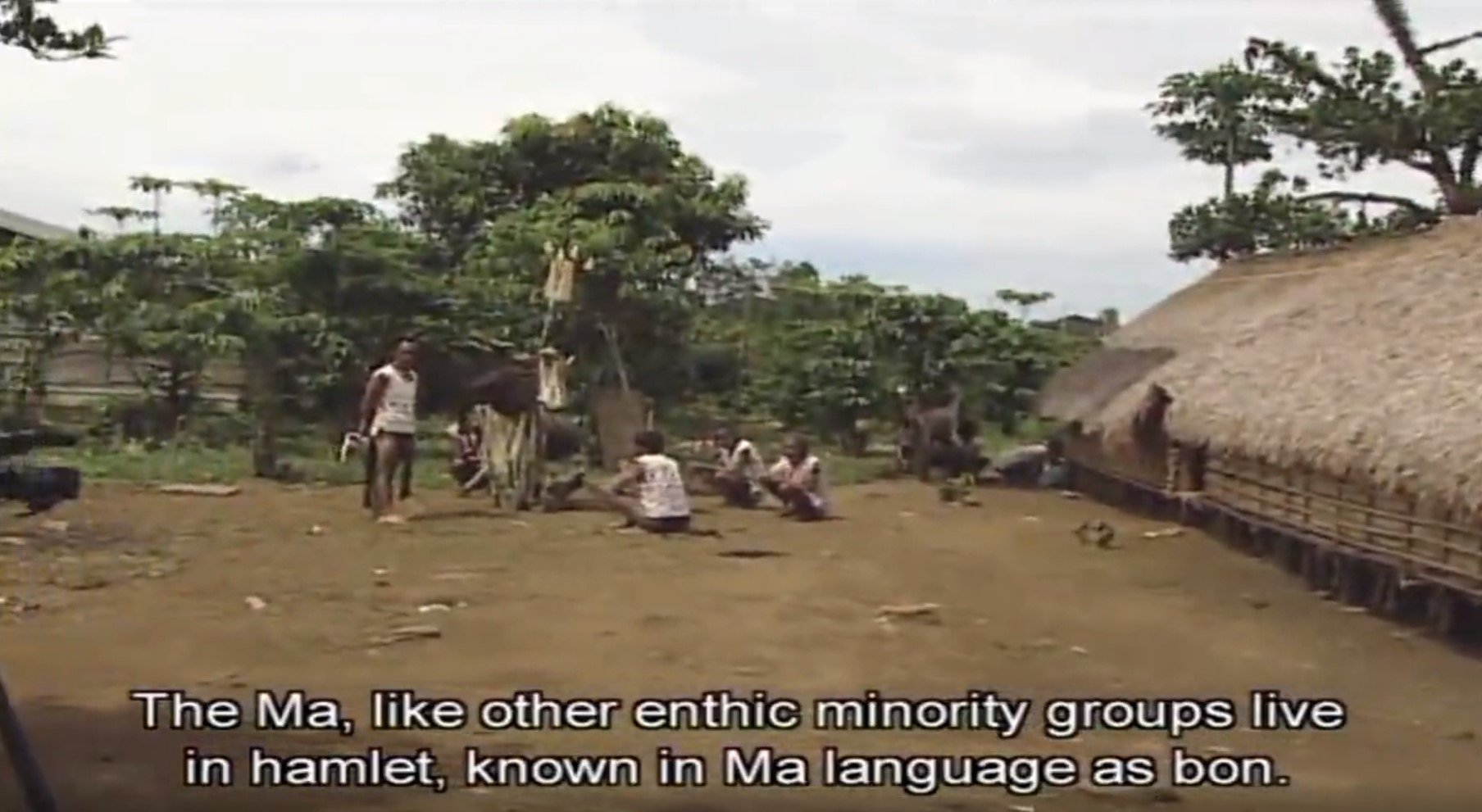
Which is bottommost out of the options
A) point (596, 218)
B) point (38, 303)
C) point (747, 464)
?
point (747, 464)

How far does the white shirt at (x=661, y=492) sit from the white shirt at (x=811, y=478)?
1.63 m

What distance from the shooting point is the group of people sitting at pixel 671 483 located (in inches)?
404

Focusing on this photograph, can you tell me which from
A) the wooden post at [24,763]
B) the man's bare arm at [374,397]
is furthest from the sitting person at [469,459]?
the wooden post at [24,763]

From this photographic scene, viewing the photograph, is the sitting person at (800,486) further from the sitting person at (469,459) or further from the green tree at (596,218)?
the green tree at (596,218)

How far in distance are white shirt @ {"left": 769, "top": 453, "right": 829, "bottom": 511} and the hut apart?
2.44 meters

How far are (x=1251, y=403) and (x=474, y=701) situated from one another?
261 inches

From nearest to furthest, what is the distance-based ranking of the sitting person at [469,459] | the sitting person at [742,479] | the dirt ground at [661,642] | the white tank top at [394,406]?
the dirt ground at [661,642] < the white tank top at [394,406] < the sitting person at [469,459] < the sitting person at [742,479]

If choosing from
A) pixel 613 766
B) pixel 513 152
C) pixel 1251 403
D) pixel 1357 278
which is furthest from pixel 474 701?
pixel 513 152

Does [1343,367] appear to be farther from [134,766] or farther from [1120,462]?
[134,766]

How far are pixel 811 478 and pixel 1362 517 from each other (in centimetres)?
382

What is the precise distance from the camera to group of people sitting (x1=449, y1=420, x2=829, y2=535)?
10.3 meters

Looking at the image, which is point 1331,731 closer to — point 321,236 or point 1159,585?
point 1159,585

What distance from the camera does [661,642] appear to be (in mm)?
6691

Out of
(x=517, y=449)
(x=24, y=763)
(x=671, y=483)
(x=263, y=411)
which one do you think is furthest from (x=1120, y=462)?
(x=24, y=763)
